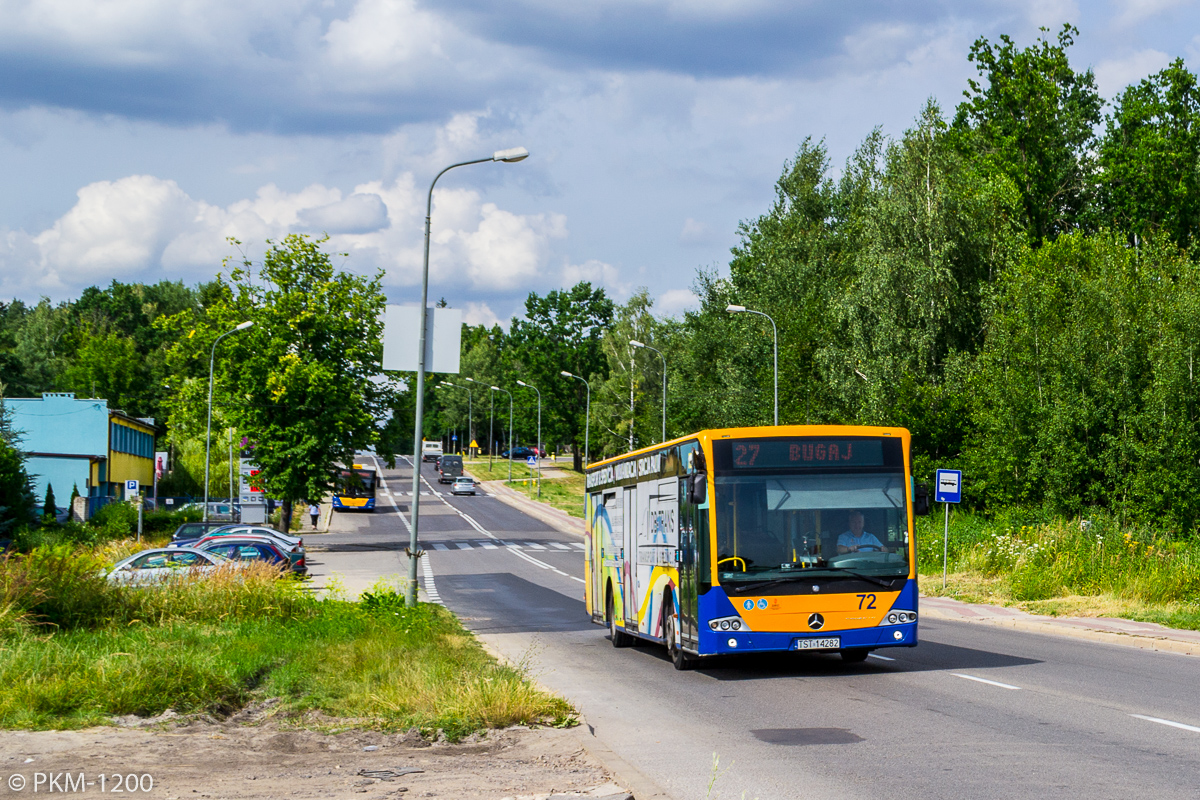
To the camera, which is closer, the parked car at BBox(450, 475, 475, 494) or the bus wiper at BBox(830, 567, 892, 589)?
the bus wiper at BBox(830, 567, 892, 589)

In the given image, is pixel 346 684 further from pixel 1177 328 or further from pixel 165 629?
pixel 1177 328

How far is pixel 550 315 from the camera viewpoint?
12425 cm

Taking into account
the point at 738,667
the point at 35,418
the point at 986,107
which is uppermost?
the point at 986,107

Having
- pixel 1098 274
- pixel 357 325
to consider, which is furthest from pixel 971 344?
pixel 357 325

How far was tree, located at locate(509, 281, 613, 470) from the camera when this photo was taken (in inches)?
4621

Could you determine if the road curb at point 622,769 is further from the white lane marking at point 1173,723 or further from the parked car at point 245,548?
the parked car at point 245,548

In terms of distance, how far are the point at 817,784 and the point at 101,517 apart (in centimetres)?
4291

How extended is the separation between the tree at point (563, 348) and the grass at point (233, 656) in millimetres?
97161

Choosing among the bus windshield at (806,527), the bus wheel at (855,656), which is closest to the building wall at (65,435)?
the bus wheel at (855,656)

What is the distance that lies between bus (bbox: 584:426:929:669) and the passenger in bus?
1 cm

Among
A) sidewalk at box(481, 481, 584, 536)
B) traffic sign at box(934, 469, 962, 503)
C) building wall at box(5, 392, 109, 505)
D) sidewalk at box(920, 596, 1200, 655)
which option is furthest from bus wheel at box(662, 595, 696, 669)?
building wall at box(5, 392, 109, 505)

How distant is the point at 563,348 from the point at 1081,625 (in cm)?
10223

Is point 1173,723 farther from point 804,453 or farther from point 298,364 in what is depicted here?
point 298,364

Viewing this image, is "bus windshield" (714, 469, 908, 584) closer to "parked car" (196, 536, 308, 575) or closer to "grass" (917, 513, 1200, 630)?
"grass" (917, 513, 1200, 630)
